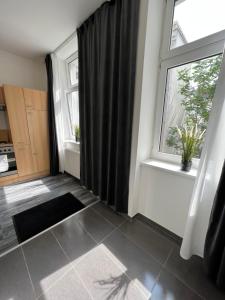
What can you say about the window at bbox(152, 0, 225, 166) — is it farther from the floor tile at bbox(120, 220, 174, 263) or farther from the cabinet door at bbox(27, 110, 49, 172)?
the cabinet door at bbox(27, 110, 49, 172)

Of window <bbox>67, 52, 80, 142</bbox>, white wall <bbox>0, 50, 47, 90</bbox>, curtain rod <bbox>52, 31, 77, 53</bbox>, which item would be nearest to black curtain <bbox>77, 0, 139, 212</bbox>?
curtain rod <bbox>52, 31, 77, 53</bbox>

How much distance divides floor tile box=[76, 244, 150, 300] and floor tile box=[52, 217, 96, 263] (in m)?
0.09

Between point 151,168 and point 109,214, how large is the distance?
0.92 metres

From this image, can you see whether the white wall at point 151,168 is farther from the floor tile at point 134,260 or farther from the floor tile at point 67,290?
the floor tile at point 67,290

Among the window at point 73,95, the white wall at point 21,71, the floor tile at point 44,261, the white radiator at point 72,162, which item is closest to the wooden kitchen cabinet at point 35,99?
the window at point 73,95

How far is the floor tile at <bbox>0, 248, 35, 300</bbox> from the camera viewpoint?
3.26 feet

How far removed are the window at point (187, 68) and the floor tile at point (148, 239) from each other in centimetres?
92

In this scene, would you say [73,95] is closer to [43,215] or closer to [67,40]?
[67,40]

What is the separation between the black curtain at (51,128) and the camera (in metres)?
2.77

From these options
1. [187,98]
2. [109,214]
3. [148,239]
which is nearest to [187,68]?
[187,98]

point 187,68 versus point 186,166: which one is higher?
point 187,68

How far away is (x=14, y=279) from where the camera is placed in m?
1.10

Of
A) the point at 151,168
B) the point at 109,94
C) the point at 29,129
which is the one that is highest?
the point at 109,94

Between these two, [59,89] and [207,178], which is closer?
[207,178]
